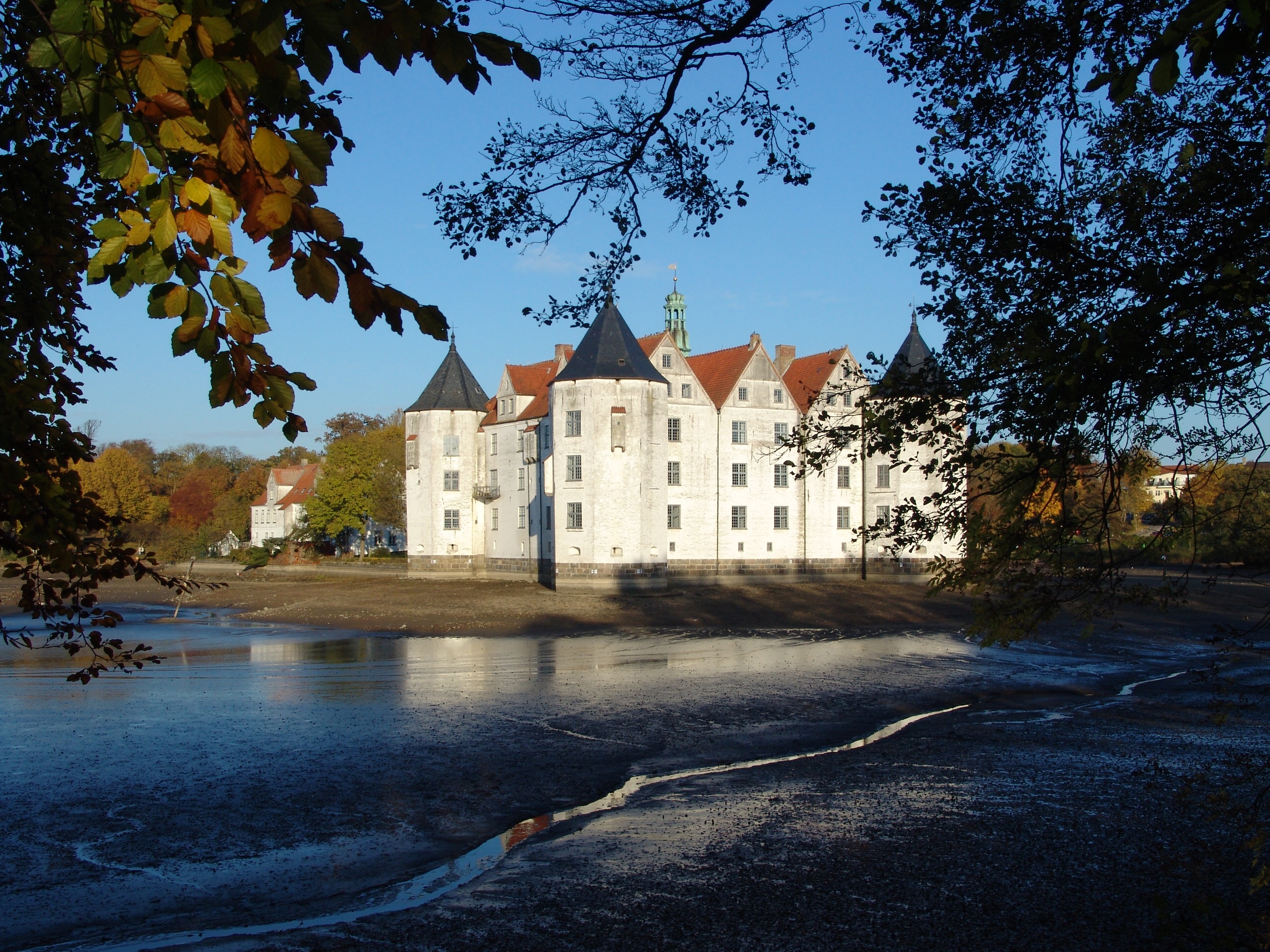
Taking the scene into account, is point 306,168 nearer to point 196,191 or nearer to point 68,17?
point 196,191

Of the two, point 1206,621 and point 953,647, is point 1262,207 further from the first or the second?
point 1206,621

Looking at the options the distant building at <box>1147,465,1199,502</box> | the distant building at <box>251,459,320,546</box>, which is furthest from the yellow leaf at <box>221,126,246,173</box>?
the distant building at <box>251,459,320,546</box>

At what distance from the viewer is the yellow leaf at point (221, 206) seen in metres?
2.89

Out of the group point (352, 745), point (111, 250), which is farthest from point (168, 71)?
point (352, 745)

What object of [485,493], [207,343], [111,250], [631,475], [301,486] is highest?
[301,486]

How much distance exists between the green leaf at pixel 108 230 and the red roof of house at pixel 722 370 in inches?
2031

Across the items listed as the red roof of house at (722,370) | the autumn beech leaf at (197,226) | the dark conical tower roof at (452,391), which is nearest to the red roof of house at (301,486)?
the dark conical tower roof at (452,391)

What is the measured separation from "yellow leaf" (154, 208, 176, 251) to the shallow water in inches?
259

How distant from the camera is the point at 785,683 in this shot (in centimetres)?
2042

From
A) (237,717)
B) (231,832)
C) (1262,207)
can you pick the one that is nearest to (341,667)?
(237,717)

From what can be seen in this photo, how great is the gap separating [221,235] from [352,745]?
1223 cm

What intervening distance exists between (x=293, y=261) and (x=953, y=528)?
567 centimetres

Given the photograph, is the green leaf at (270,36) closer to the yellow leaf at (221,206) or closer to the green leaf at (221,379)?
the yellow leaf at (221,206)

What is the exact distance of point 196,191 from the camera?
2.86 m
